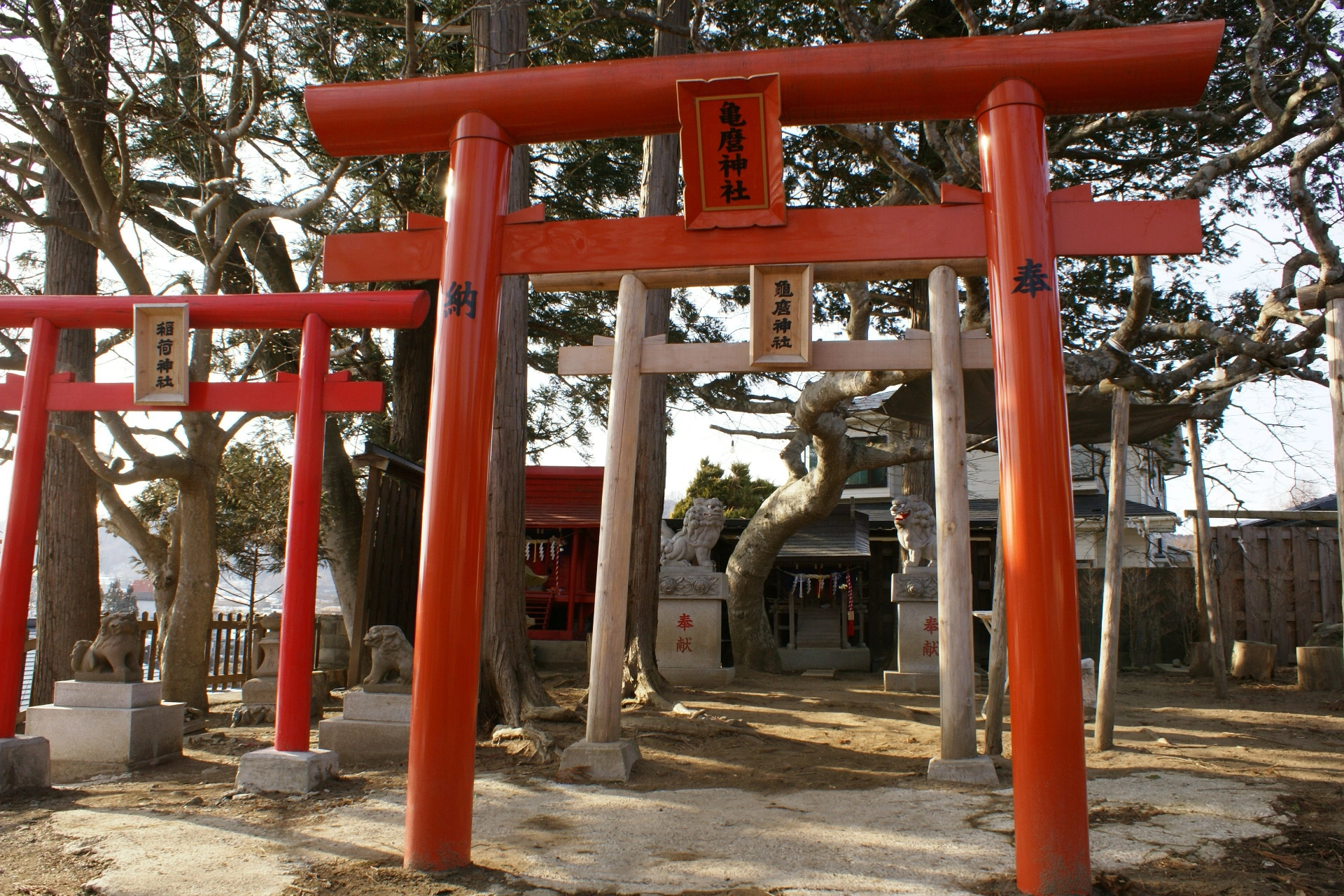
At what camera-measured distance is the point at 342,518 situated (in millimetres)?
10656

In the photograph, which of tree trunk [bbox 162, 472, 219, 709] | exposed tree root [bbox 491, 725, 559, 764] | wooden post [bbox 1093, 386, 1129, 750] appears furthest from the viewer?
tree trunk [bbox 162, 472, 219, 709]

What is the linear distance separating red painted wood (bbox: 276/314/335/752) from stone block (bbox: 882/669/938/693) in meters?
7.23

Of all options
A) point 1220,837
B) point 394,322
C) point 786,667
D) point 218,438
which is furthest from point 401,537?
point 1220,837

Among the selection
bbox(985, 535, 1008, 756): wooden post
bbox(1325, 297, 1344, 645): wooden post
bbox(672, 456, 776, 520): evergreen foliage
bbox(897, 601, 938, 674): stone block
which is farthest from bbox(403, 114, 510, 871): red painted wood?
bbox(672, 456, 776, 520): evergreen foliage

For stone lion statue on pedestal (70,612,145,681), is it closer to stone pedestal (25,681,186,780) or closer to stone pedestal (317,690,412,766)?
stone pedestal (25,681,186,780)

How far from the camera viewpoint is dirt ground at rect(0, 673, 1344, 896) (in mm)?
3441

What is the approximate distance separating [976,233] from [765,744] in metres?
4.34

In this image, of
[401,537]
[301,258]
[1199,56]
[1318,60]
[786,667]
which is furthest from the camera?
[786,667]

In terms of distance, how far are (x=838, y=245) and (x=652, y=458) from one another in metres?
5.66

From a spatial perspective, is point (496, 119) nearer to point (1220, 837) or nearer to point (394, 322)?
Answer: point (394, 322)

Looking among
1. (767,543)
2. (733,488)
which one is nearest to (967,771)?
(767,543)

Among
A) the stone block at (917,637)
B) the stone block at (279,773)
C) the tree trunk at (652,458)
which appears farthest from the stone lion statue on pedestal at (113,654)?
the stone block at (917,637)

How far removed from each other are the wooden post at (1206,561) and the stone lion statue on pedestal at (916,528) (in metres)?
2.89

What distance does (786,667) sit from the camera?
12.9 m
